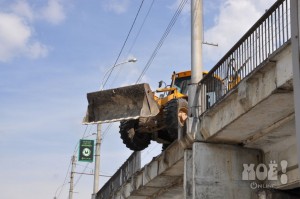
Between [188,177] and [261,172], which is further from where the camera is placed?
[261,172]

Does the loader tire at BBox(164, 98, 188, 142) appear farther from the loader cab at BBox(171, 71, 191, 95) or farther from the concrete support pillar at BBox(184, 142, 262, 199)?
the loader cab at BBox(171, 71, 191, 95)

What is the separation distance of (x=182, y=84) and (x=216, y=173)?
5.31 m

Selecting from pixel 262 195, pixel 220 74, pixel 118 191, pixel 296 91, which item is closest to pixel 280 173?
pixel 262 195

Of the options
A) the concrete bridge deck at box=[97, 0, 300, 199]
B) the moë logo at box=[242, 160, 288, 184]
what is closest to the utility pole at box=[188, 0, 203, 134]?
the concrete bridge deck at box=[97, 0, 300, 199]

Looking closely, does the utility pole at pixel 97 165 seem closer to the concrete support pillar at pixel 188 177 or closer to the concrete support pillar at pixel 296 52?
the concrete support pillar at pixel 188 177

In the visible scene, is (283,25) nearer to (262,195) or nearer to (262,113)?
(262,113)

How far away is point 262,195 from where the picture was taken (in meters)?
11.1

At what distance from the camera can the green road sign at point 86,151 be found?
29.0 m

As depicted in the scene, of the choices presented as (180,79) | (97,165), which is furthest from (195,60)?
(97,165)

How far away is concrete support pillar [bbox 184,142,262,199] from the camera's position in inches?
432

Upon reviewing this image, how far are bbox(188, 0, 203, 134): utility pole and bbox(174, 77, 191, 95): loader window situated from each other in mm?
3665

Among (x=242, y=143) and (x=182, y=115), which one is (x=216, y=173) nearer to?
(x=242, y=143)

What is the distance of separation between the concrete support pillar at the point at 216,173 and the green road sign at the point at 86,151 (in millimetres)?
18087

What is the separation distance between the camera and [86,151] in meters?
29.2
